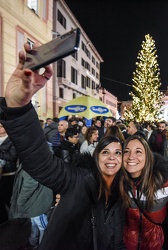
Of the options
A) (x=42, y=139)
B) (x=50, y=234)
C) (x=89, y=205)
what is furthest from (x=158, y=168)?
(x=42, y=139)

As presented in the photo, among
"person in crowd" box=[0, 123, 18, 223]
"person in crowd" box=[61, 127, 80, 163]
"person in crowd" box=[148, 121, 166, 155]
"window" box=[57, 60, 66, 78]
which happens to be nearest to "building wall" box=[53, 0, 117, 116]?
"window" box=[57, 60, 66, 78]

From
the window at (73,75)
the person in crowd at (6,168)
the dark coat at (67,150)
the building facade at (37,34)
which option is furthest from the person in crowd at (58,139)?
the window at (73,75)

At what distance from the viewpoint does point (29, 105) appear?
1.18 metres

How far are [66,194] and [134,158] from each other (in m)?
1.06

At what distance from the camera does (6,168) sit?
12.6 ft

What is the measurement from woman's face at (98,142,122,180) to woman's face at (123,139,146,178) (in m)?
0.28

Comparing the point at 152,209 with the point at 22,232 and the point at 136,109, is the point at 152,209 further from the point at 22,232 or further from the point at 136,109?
the point at 136,109

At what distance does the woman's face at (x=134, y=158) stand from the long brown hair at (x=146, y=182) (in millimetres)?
40

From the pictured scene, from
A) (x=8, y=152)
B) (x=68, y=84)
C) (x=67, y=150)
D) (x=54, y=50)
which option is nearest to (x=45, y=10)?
(x=68, y=84)

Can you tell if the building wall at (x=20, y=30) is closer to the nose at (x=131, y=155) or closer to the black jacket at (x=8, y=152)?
the black jacket at (x=8, y=152)

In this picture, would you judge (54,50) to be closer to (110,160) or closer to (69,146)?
(110,160)

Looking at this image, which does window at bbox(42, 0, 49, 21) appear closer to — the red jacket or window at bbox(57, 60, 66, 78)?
window at bbox(57, 60, 66, 78)

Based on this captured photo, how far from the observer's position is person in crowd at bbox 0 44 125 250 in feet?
3.76

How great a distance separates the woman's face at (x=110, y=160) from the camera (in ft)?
6.46
